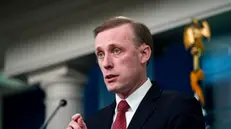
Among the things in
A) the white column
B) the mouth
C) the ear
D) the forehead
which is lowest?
the white column

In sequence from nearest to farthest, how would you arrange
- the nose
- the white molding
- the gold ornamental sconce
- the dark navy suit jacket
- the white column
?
the dark navy suit jacket → the nose → the gold ornamental sconce → the white molding → the white column

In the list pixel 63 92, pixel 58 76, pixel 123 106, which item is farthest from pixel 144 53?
pixel 58 76

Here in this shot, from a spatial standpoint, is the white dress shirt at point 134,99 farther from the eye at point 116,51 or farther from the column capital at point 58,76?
the column capital at point 58,76

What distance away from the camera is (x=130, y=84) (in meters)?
1.35

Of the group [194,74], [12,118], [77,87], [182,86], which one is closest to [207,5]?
[194,74]

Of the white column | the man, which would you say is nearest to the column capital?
the white column

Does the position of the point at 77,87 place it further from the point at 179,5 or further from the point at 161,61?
the point at 179,5

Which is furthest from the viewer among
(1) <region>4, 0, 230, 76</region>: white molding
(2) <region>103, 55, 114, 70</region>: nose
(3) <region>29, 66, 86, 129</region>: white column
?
(3) <region>29, 66, 86, 129</region>: white column

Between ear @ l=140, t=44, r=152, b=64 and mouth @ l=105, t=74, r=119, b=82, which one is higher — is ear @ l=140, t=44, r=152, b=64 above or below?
above

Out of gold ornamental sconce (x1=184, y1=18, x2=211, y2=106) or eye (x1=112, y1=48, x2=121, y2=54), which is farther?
gold ornamental sconce (x1=184, y1=18, x2=211, y2=106)

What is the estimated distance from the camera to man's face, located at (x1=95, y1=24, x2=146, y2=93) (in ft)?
4.42

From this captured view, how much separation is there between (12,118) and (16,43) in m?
2.42

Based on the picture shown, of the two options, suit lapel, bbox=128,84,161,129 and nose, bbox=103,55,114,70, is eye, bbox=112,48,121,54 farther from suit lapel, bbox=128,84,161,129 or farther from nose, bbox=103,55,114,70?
suit lapel, bbox=128,84,161,129

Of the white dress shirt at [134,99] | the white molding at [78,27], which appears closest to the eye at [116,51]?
the white dress shirt at [134,99]
